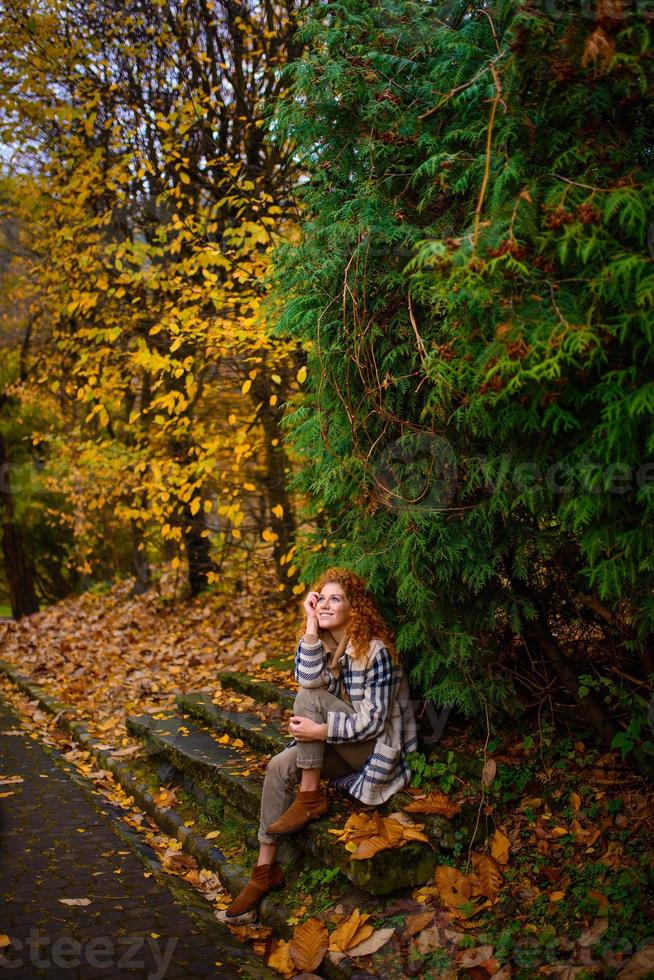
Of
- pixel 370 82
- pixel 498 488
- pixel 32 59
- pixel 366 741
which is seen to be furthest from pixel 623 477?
pixel 32 59

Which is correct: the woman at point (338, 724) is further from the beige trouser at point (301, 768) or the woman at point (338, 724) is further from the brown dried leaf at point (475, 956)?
the brown dried leaf at point (475, 956)

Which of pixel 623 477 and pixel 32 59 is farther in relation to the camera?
pixel 32 59

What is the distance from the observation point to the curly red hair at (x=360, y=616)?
4016 millimetres

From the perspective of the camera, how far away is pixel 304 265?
13.8 feet

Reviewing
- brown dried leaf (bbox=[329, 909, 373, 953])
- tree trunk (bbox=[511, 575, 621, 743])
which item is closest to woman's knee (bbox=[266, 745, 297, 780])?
brown dried leaf (bbox=[329, 909, 373, 953])

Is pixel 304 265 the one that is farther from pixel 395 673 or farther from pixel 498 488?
pixel 395 673

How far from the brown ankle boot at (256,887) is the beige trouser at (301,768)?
0.15 metres

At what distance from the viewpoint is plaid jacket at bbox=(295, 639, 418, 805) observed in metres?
3.92

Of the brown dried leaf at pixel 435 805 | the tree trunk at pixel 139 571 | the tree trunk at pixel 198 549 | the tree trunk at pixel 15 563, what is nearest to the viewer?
the brown dried leaf at pixel 435 805

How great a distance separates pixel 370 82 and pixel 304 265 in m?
0.95

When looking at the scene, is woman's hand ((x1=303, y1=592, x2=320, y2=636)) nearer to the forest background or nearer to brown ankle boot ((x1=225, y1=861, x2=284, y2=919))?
the forest background

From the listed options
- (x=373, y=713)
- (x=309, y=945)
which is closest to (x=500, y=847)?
(x=373, y=713)

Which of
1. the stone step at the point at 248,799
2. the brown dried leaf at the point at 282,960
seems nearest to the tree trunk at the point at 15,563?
the stone step at the point at 248,799

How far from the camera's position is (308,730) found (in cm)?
391
